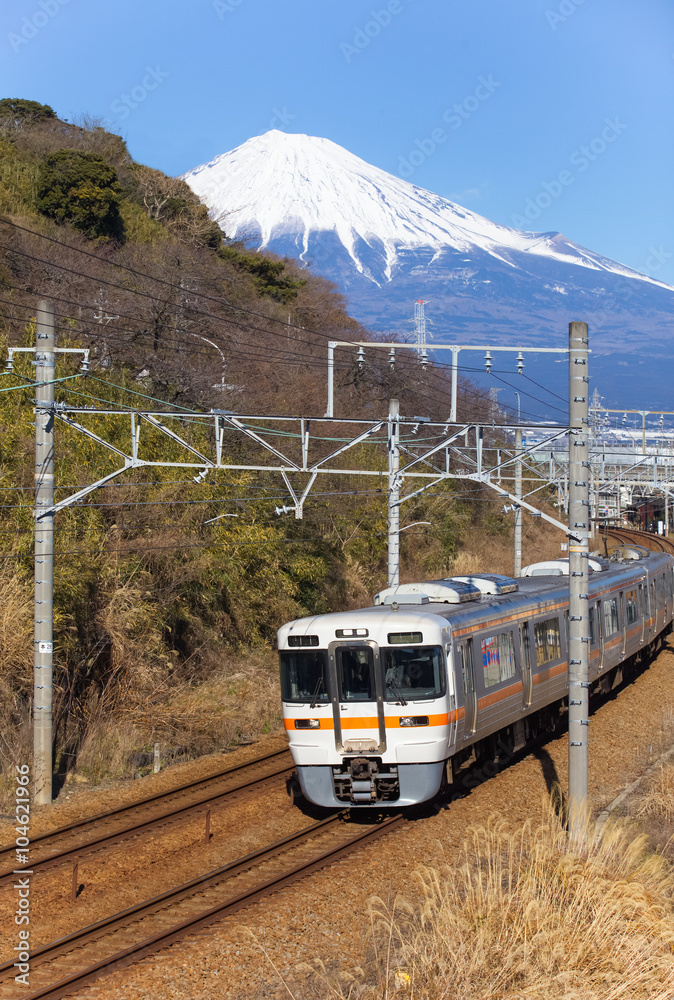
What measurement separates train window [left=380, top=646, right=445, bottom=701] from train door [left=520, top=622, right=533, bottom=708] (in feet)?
11.3

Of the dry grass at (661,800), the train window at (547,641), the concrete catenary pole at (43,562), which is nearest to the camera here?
the dry grass at (661,800)

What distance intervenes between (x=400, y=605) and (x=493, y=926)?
5.71 meters

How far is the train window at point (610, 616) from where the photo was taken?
1812cm

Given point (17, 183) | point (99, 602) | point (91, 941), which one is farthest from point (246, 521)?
point (17, 183)

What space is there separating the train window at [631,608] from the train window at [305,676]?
10.8m

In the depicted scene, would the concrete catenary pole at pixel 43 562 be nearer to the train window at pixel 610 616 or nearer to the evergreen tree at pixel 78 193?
the train window at pixel 610 616

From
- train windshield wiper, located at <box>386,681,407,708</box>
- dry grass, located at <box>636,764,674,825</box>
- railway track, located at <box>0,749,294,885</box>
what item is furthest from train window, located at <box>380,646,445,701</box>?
railway track, located at <box>0,749,294,885</box>

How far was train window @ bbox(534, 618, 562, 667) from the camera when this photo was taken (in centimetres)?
1468

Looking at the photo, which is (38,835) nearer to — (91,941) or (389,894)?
(91,941)

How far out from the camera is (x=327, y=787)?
11070 millimetres

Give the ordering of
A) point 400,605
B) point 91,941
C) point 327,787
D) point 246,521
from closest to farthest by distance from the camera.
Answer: point 91,941 < point 327,787 < point 400,605 < point 246,521

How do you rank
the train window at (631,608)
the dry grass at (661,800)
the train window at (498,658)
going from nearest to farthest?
the dry grass at (661,800), the train window at (498,658), the train window at (631,608)

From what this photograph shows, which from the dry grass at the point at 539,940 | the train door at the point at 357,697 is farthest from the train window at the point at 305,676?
the dry grass at the point at 539,940

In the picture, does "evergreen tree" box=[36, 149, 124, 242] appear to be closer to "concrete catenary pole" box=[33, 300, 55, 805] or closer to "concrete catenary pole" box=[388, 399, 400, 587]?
"concrete catenary pole" box=[388, 399, 400, 587]
